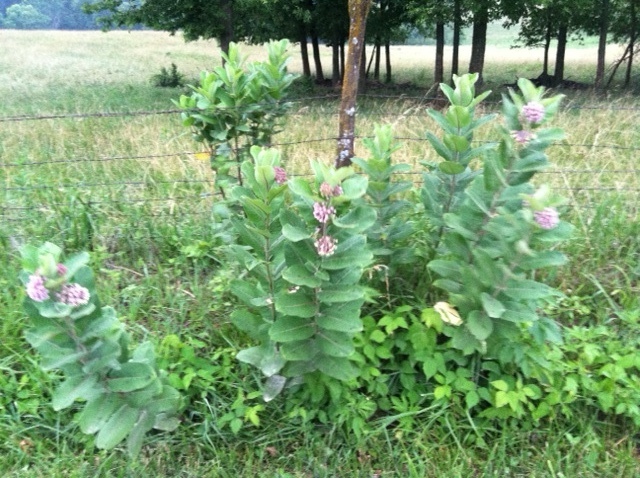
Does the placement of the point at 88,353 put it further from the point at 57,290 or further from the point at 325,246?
the point at 325,246

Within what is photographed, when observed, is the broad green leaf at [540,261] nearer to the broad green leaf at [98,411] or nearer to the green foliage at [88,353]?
the green foliage at [88,353]

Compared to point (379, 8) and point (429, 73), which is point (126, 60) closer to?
point (429, 73)

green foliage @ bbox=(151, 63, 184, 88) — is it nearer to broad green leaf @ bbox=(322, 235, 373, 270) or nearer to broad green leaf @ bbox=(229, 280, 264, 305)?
broad green leaf @ bbox=(229, 280, 264, 305)

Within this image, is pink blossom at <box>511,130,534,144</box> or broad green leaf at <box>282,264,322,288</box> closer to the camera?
broad green leaf at <box>282,264,322,288</box>

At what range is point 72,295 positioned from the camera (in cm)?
201

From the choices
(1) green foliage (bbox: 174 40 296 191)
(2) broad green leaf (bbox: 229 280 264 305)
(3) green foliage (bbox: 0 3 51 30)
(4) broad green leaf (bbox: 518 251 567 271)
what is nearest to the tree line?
(1) green foliage (bbox: 174 40 296 191)

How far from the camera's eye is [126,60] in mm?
31422

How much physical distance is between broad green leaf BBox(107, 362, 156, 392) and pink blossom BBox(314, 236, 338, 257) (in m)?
0.88

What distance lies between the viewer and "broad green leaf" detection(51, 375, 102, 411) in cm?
222

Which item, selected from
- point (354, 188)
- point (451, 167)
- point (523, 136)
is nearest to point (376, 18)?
point (451, 167)

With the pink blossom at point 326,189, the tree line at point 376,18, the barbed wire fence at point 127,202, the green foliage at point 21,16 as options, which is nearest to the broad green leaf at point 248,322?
the pink blossom at point 326,189

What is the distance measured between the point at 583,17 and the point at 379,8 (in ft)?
23.4

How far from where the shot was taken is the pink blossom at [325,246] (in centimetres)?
223

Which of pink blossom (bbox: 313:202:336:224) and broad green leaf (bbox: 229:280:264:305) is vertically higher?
pink blossom (bbox: 313:202:336:224)
